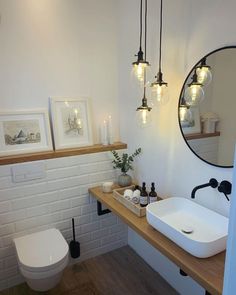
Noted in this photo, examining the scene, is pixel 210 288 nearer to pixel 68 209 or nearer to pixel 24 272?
pixel 24 272

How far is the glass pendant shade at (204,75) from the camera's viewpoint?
160cm

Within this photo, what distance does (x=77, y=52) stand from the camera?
7.43ft

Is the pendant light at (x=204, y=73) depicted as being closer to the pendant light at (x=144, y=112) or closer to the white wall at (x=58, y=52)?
the pendant light at (x=144, y=112)

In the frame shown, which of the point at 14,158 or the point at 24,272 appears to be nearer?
the point at 24,272

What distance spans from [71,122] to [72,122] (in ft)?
0.03

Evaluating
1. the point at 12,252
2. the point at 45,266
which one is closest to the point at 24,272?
the point at 45,266

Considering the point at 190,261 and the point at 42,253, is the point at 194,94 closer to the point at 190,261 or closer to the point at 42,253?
the point at 190,261

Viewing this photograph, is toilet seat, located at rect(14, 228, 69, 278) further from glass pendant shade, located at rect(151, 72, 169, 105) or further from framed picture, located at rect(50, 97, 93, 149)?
glass pendant shade, located at rect(151, 72, 169, 105)

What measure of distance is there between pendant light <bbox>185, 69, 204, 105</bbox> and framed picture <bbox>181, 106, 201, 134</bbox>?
48 mm

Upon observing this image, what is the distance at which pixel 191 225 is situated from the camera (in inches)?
65.0

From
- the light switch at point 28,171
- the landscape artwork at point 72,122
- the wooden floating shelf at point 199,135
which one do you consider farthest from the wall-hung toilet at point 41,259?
the wooden floating shelf at point 199,135

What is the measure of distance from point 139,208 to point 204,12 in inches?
53.6

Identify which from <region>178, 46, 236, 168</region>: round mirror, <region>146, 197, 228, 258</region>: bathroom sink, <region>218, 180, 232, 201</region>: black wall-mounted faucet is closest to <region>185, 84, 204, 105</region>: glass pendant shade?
<region>178, 46, 236, 168</region>: round mirror

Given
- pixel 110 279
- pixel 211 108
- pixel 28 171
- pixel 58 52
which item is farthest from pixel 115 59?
pixel 110 279
